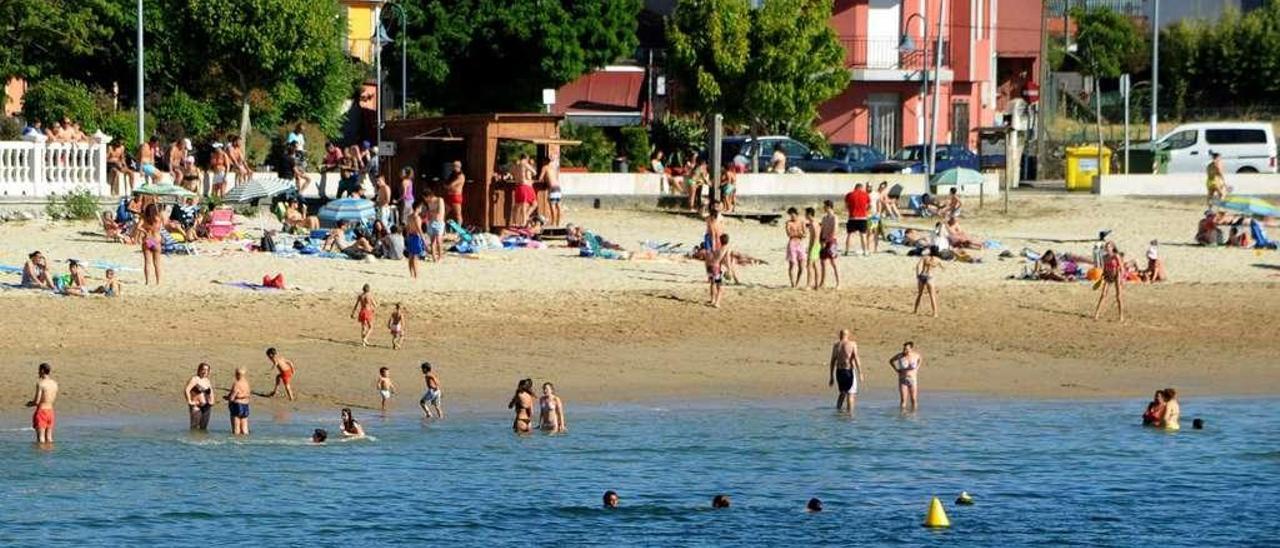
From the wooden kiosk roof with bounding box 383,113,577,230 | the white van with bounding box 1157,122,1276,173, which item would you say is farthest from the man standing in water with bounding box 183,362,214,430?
the white van with bounding box 1157,122,1276,173

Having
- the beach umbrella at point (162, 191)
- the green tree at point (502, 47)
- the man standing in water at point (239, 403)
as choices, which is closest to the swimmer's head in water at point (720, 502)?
the man standing in water at point (239, 403)

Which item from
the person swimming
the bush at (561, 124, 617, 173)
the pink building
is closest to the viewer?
the person swimming

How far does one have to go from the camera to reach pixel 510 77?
167 ft

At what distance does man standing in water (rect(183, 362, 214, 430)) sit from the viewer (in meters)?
23.5

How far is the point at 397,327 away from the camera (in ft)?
89.0

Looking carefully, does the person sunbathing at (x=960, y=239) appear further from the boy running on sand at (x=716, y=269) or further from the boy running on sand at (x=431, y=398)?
the boy running on sand at (x=431, y=398)

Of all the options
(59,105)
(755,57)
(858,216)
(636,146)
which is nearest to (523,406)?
(858,216)

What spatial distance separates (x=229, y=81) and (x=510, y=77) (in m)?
7.36

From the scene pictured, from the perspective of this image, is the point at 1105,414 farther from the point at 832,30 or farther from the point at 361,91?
the point at 361,91

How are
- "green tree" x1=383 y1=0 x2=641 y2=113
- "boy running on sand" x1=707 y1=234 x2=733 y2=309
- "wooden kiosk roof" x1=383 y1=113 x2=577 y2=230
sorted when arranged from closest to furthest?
"boy running on sand" x1=707 y1=234 x2=733 y2=309, "wooden kiosk roof" x1=383 y1=113 x2=577 y2=230, "green tree" x1=383 y1=0 x2=641 y2=113

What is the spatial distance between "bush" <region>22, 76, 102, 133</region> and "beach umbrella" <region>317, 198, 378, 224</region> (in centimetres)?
789

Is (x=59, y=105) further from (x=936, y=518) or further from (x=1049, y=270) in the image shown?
(x=936, y=518)

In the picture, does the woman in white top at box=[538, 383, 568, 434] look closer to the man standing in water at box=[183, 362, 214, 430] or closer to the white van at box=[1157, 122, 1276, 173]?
the man standing in water at box=[183, 362, 214, 430]

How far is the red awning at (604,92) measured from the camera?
53781mm
